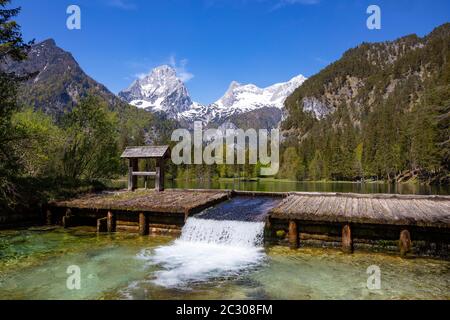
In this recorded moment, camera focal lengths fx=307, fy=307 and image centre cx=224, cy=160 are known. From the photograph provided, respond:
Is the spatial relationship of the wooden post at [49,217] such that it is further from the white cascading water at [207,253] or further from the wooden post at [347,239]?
the wooden post at [347,239]

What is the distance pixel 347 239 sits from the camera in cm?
1435

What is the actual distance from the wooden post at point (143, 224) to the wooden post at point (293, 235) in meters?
8.66

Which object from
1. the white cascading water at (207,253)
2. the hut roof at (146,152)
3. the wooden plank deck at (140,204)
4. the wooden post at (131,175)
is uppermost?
the hut roof at (146,152)

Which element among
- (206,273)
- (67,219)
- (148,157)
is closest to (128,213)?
(67,219)

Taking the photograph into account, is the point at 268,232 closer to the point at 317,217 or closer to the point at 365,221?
the point at 317,217

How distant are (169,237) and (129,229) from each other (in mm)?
3078

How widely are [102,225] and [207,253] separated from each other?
8087 millimetres

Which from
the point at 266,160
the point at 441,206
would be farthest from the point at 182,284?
the point at 266,160

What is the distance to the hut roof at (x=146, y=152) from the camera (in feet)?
85.5

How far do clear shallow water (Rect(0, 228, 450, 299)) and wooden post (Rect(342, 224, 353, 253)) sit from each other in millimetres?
367

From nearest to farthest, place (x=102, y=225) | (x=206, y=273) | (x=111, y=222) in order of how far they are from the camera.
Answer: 1. (x=206, y=273)
2. (x=102, y=225)
3. (x=111, y=222)

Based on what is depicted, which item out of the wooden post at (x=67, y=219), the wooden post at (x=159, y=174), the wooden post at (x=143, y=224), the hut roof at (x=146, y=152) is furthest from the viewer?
the wooden post at (x=159, y=174)

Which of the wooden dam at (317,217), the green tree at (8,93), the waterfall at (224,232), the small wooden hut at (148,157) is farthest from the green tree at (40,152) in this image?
the waterfall at (224,232)
